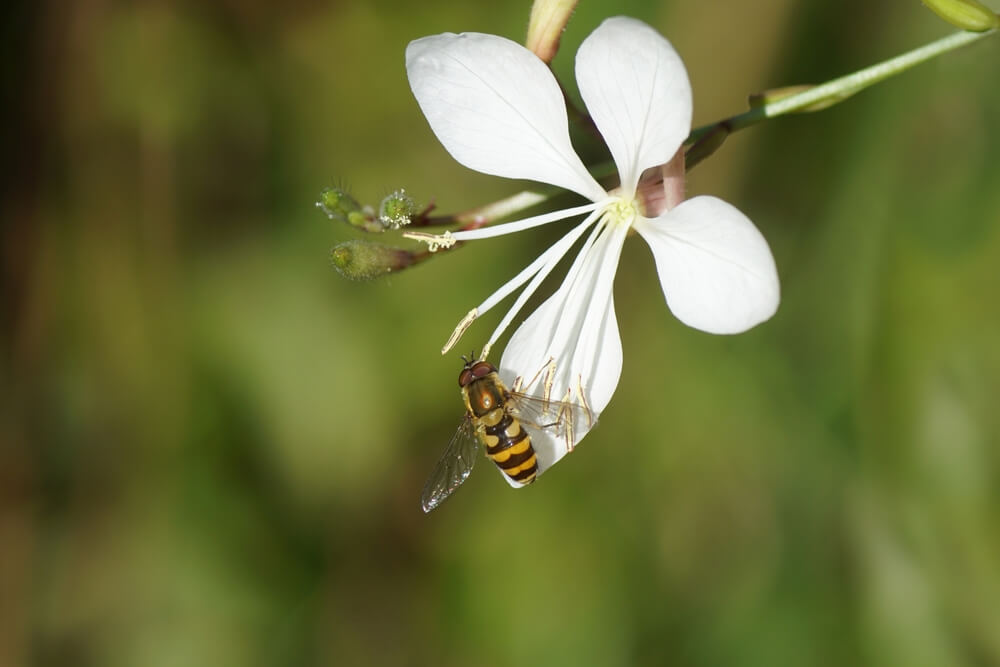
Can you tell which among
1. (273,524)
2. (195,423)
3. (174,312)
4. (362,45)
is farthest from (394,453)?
(362,45)

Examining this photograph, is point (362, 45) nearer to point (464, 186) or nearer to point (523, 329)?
point (464, 186)

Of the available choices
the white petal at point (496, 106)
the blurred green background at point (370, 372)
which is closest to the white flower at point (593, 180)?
the white petal at point (496, 106)

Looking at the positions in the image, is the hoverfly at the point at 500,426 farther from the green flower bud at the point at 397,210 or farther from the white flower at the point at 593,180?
the green flower bud at the point at 397,210

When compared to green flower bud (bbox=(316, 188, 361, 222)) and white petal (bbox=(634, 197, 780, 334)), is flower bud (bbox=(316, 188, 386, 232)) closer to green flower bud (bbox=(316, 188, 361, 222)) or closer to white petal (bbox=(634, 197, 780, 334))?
green flower bud (bbox=(316, 188, 361, 222))

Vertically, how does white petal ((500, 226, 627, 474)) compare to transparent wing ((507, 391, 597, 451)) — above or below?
above

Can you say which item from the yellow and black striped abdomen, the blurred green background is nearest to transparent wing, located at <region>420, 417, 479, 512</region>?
the yellow and black striped abdomen

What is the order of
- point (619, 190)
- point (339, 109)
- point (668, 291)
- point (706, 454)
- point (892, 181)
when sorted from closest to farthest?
point (668, 291) < point (619, 190) < point (892, 181) < point (706, 454) < point (339, 109)
